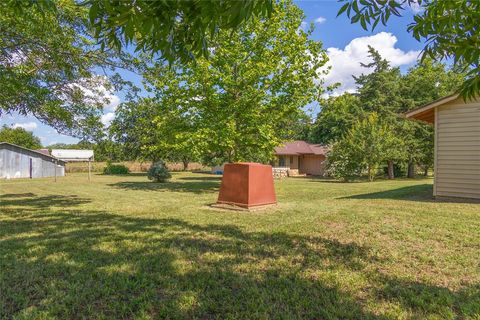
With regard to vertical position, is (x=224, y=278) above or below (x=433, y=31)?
below

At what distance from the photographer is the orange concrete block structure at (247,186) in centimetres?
905

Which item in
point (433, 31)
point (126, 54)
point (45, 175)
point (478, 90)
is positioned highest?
point (126, 54)

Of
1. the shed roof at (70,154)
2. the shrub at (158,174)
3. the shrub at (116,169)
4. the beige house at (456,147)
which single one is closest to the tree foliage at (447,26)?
the beige house at (456,147)

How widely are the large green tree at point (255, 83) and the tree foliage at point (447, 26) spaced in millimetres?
10756

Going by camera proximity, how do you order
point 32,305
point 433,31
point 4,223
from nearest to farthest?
point 433,31 < point 32,305 < point 4,223

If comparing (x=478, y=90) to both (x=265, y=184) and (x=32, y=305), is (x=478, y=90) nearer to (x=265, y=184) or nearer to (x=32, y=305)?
(x=32, y=305)

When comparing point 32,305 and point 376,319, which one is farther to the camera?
point 32,305

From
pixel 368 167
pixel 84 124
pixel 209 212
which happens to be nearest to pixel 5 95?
pixel 84 124

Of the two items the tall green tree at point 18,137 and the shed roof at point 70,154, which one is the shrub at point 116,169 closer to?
the shed roof at point 70,154

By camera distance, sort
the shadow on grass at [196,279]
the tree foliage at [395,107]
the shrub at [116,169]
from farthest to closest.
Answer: the shrub at [116,169]
the tree foliage at [395,107]
the shadow on grass at [196,279]

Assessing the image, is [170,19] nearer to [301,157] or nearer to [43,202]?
[43,202]

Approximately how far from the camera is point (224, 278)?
367 centimetres

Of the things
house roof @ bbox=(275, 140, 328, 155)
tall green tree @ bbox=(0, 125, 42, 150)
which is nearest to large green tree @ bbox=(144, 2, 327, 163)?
house roof @ bbox=(275, 140, 328, 155)

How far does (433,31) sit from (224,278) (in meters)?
3.10
